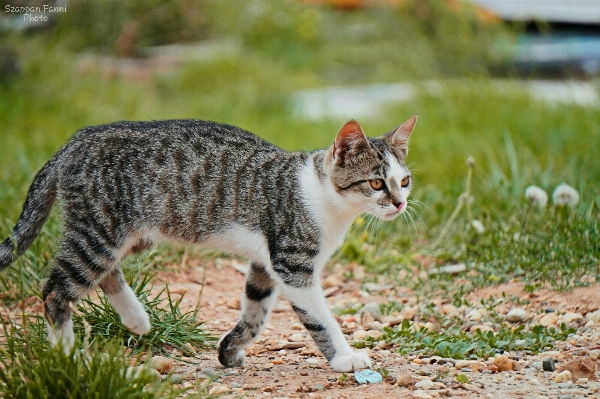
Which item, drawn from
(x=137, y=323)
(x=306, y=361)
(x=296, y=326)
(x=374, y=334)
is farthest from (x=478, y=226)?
(x=137, y=323)

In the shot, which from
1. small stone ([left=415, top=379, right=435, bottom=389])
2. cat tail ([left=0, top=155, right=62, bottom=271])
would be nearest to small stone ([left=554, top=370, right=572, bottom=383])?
small stone ([left=415, top=379, right=435, bottom=389])

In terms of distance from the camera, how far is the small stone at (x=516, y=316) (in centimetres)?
393

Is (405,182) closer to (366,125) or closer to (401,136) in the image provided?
(401,136)

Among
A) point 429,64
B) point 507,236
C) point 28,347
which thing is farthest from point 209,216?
point 429,64

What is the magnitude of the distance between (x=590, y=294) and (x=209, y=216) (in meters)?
2.02

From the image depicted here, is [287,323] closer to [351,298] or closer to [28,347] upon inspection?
[351,298]

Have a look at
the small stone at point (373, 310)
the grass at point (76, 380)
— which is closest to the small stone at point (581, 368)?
the small stone at point (373, 310)

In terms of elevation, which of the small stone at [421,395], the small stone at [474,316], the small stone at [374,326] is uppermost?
the small stone at [421,395]

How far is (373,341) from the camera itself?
12.6ft

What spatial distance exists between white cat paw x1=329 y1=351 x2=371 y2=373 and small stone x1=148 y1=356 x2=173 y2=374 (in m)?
0.74

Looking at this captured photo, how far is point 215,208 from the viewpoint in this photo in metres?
3.64

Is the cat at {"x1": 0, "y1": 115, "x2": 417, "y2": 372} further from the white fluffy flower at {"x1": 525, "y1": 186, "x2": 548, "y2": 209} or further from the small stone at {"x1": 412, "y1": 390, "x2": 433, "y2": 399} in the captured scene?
the white fluffy flower at {"x1": 525, "y1": 186, "x2": 548, "y2": 209}

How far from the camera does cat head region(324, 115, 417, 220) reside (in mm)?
3523

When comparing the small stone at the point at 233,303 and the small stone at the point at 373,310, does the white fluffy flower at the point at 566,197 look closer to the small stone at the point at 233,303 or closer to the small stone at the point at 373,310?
the small stone at the point at 373,310
